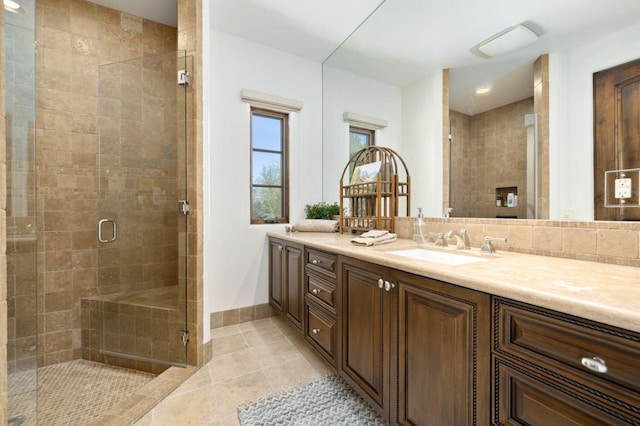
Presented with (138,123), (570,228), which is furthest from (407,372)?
(138,123)

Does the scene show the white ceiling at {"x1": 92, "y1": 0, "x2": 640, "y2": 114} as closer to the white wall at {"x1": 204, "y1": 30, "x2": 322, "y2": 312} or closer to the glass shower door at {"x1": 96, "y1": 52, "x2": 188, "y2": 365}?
the white wall at {"x1": 204, "y1": 30, "x2": 322, "y2": 312}

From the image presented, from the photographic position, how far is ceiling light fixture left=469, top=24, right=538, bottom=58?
1.30 metres

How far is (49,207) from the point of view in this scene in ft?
6.72

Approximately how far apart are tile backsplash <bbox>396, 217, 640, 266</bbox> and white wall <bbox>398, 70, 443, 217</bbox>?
316 mm

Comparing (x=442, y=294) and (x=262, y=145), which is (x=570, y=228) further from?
(x=262, y=145)

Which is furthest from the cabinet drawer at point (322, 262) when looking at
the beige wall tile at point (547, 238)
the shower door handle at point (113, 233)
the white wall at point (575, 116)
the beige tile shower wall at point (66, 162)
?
the beige tile shower wall at point (66, 162)

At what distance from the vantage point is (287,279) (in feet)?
7.33

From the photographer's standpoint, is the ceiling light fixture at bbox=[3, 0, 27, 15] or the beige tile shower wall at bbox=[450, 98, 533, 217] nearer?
the ceiling light fixture at bbox=[3, 0, 27, 15]

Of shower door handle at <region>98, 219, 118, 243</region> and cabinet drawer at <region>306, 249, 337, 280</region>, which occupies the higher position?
shower door handle at <region>98, 219, 118, 243</region>

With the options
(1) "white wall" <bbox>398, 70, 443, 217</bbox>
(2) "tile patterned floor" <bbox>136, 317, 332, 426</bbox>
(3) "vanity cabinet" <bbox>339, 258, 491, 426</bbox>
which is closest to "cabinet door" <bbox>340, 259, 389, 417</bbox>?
(3) "vanity cabinet" <bbox>339, 258, 491, 426</bbox>

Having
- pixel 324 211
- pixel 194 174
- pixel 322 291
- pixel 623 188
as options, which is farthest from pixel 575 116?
pixel 194 174

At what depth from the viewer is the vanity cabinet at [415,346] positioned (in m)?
Result: 0.87

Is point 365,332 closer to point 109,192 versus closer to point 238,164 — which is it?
A: point 238,164

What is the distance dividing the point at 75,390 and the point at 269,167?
2187 mm
